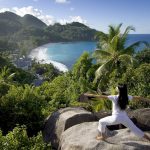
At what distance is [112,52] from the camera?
1032 inches

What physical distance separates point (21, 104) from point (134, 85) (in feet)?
30.6

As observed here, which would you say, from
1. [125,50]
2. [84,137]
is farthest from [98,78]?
[84,137]

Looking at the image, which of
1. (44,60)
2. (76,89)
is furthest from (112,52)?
(44,60)

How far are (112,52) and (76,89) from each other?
5.07 metres

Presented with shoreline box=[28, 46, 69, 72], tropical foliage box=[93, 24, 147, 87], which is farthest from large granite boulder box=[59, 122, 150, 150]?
shoreline box=[28, 46, 69, 72]

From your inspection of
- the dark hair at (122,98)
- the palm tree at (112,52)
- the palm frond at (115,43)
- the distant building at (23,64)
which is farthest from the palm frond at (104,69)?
the distant building at (23,64)

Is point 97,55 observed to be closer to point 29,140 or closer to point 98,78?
point 98,78

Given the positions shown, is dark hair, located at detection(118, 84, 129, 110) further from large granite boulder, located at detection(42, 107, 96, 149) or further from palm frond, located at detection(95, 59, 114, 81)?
palm frond, located at detection(95, 59, 114, 81)

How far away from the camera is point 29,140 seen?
30.7 ft

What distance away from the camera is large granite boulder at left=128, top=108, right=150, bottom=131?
11.3m

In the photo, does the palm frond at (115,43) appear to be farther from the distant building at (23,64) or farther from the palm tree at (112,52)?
the distant building at (23,64)

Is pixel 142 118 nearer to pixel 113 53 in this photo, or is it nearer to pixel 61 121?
pixel 61 121

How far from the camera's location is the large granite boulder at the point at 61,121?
11.5m

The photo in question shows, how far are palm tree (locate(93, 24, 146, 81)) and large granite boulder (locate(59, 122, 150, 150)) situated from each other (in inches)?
595
